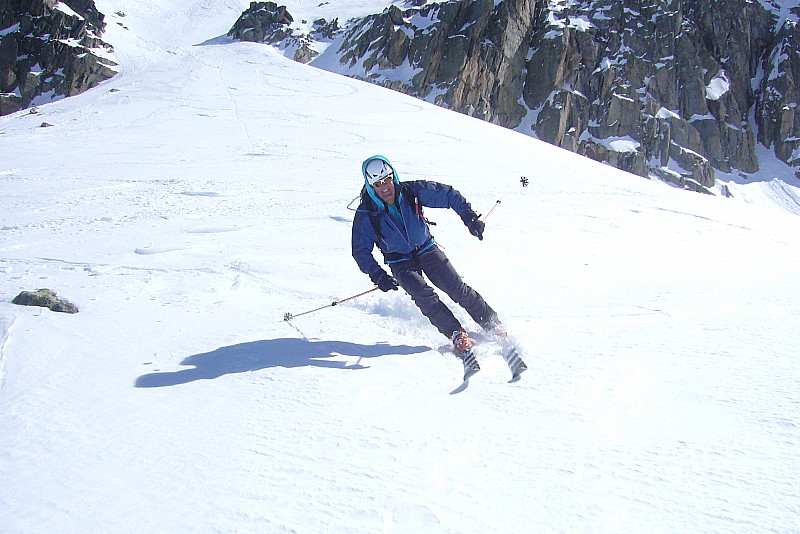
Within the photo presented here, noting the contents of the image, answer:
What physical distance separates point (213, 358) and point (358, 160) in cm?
836

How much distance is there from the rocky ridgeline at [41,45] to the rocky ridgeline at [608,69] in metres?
19.7

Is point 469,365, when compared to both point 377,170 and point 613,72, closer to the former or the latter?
point 377,170

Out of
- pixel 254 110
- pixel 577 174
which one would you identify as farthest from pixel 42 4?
pixel 577 174

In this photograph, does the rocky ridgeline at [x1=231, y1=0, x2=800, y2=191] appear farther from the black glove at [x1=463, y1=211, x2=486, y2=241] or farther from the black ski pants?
the black ski pants

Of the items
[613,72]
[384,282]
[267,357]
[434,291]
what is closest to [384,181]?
[384,282]

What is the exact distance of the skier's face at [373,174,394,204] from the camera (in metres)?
3.61

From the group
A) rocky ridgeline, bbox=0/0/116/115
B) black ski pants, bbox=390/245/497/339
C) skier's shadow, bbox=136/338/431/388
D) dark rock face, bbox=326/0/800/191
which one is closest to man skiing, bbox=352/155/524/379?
black ski pants, bbox=390/245/497/339

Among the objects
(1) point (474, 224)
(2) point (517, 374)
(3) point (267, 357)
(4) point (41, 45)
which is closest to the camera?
(2) point (517, 374)

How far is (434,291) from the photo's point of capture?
139 inches

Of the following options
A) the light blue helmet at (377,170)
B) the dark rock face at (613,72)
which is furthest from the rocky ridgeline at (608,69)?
the light blue helmet at (377,170)

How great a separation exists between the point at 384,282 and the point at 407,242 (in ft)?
1.13

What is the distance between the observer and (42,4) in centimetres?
5031

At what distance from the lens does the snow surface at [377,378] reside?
1.79 m

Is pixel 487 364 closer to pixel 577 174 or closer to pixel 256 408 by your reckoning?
pixel 256 408
